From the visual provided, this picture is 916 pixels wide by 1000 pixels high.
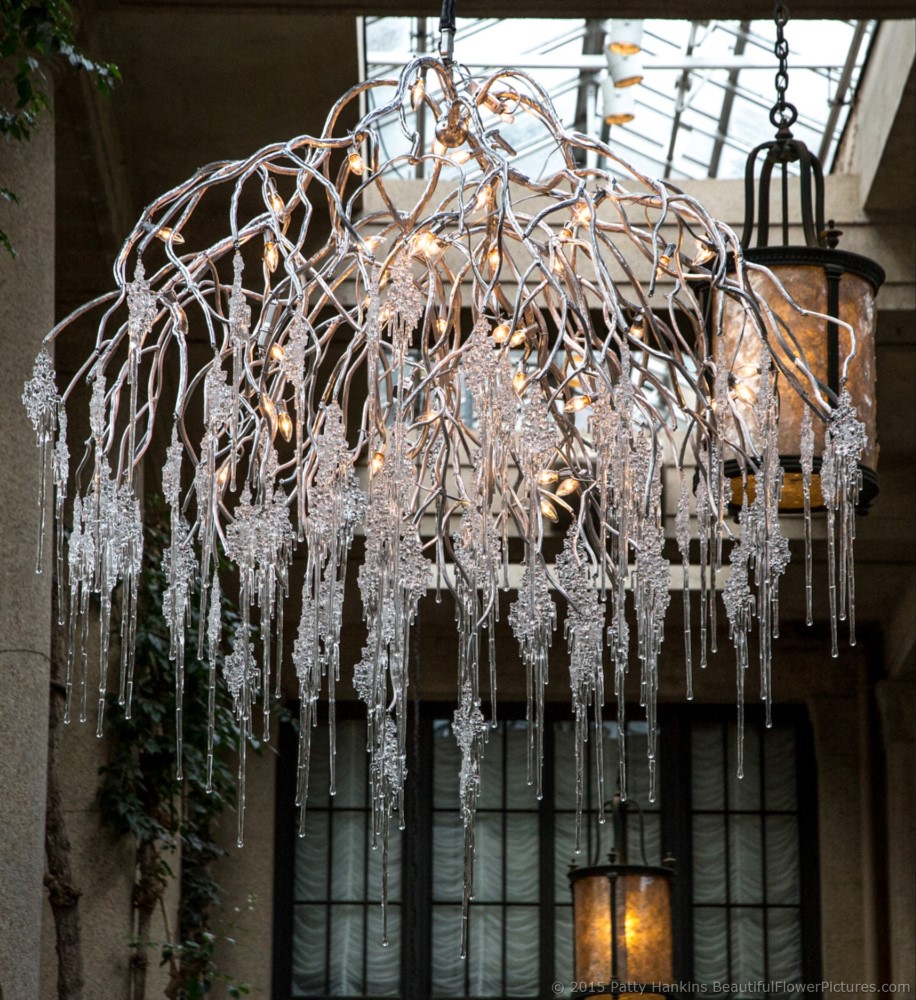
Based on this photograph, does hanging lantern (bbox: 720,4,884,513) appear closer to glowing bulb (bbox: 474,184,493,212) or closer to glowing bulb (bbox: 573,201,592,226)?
glowing bulb (bbox: 573,201,592,226)

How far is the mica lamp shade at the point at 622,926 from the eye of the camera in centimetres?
750

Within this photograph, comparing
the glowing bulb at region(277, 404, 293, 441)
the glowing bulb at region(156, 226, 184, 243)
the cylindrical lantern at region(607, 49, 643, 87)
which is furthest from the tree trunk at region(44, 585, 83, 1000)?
the cylindrical lantern at region(607, 49, 643, 87)

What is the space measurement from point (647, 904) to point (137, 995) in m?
2.04

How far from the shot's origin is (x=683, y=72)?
862 cm

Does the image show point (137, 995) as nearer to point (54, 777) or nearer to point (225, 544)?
point (54, 777)

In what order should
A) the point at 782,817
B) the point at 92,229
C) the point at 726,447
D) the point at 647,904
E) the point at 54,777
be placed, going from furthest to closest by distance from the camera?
the point at 782,817
the point at 647,904
the point at 92,229
the point at 54,777
the point at 726,447

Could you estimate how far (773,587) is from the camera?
329 centimetres

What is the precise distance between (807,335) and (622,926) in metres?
4.68

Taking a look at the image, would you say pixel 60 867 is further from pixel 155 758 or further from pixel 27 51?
pixel 27 51

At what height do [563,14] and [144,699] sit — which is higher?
[563,14]

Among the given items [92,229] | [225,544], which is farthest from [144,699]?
[225,544]

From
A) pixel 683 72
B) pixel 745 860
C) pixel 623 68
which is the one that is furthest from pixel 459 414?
pixel 745 860

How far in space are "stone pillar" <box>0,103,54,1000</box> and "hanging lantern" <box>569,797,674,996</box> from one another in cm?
339

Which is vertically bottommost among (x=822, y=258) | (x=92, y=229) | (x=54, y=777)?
(x=54, y=777)
